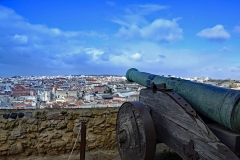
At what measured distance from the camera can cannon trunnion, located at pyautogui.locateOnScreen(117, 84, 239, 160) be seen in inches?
73.1

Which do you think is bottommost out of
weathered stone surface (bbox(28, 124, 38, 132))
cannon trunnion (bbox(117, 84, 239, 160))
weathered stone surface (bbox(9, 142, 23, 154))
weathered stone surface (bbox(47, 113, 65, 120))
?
weathered stone surface (bbox(9, 142, 23, 154))

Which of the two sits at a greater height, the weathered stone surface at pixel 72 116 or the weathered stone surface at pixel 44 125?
the weathered stone surface at pixel 72 116

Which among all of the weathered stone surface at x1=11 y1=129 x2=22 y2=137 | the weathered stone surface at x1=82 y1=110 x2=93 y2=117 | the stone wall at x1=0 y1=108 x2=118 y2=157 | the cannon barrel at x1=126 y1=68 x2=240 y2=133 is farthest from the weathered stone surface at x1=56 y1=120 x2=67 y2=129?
the cannon barrel at x1=126 y1=68 x2=240 y2=133

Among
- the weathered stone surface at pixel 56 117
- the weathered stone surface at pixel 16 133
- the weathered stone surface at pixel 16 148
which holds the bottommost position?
the weathered stone surface at pixel 16 148

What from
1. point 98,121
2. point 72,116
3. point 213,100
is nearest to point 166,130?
point 213,100

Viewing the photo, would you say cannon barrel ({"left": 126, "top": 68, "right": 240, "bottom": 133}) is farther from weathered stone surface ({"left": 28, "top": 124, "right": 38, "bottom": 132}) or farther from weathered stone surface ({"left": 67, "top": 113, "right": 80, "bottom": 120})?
weathered stone surface ({"left": 28, "top": 124, "right": 38, "bottom": 132})

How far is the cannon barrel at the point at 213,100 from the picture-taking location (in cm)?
170

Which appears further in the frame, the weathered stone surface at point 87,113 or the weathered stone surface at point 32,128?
the weathered stone surface at point 87,113

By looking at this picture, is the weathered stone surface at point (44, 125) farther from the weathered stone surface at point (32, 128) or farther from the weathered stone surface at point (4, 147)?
the weathered stone surface at point (4, 147)

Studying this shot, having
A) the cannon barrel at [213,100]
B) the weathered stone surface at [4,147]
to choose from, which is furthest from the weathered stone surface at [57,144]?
the cannon barrel at [213,100]

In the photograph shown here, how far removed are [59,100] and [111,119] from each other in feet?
4.27

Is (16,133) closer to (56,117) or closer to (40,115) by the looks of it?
(40,115)

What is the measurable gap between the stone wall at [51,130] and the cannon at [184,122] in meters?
1.54

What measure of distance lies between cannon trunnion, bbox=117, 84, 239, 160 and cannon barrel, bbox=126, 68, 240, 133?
8 cm
